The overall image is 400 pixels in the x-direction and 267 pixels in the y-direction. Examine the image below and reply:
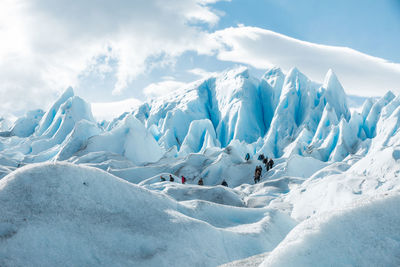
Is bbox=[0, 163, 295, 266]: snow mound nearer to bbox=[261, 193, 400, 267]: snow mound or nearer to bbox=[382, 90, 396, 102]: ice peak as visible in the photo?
bbox=[261, 193, 400, 267]: snow mound

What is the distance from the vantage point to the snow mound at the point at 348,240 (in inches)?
91.5

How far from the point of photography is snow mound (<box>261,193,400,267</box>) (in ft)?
7.63

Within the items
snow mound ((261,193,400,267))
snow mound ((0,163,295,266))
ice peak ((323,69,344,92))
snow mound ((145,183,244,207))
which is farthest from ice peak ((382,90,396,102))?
snow mound ((261,193,400,267))

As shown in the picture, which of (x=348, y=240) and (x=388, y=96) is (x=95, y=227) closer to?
(x=348, y=240)

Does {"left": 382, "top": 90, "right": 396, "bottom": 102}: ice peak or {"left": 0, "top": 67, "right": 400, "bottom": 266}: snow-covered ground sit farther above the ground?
{"left": 0, "top": 67, "right": 400, "bottom": 266}: snow-covered ground

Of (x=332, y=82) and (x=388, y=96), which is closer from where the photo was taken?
(x=388, y=96)

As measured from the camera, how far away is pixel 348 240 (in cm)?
246

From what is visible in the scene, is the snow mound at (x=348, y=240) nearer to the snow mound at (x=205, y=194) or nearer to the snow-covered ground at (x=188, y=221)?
the snow-covered ground at (x=188, y=221)

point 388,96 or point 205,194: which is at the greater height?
point 205,194

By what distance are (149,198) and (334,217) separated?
9.60ft

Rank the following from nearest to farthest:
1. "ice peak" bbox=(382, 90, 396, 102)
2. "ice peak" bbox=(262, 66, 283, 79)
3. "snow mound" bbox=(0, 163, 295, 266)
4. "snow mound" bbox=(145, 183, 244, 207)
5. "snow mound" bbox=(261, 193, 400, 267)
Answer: "snow mound" bbox=(261, 193, 400, 267) < "snow mound" bbox=(0, 163, 295, 266) < "snow mound" bbox=(145, 183, 244, 207) < "ice peak" bbox=(382, 90, 396, 102) < "ice peak" bbox=(262, 66, 283, 79)

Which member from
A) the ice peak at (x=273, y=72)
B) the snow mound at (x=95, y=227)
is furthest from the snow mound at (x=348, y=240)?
the ice peak at (x=273, y=72)

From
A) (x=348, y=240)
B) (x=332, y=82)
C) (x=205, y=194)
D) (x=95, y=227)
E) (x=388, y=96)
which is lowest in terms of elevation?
(x=388, y=96)

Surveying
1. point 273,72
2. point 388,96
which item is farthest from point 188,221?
point 273,72
